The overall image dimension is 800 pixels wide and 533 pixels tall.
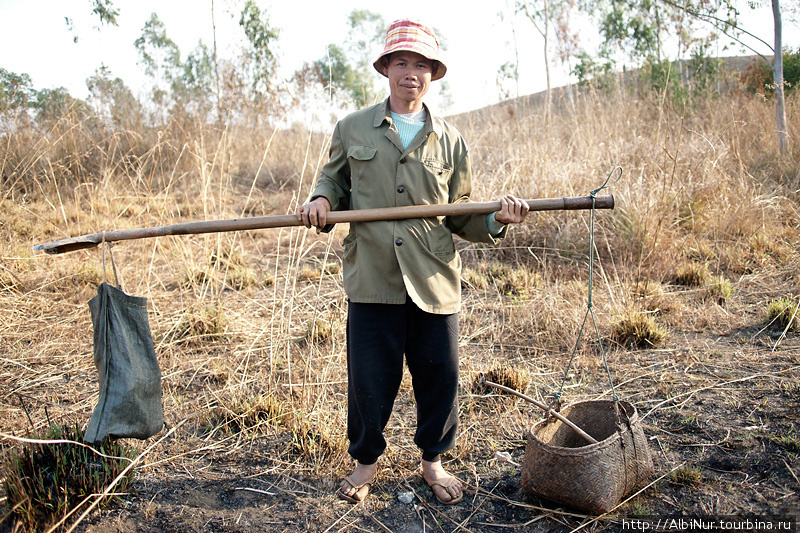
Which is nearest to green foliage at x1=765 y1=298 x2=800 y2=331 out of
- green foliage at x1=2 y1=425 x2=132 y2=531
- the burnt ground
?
the burnt ground

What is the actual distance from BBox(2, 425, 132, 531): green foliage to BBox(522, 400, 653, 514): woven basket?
1535 millimetres

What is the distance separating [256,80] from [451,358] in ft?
30.1

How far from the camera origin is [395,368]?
2.11 metres

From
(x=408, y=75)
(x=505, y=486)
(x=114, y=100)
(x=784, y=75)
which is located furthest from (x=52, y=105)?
(x=784, y=75)

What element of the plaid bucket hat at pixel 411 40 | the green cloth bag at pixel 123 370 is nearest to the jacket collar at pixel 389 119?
the plaid bucket hat at pixel 411 40

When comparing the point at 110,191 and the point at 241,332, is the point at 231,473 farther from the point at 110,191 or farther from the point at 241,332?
the point at 110,191

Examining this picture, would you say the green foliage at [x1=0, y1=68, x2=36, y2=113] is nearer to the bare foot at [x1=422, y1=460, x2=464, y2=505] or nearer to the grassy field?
the grassy field

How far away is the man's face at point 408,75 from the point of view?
1987 millimetres

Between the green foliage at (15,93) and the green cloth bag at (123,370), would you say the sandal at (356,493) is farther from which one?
the green foliage at (15,93)

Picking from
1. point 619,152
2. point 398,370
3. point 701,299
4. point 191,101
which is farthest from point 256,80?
point 398,370

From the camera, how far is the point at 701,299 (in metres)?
4.04

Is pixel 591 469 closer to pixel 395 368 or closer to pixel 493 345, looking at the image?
pixel 395 368

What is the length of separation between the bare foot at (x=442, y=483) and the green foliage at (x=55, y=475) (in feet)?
3.81

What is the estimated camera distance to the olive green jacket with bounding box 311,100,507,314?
2004 millimetres
